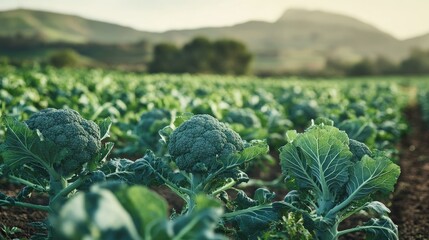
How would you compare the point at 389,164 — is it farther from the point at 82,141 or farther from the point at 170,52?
the point at 170,52

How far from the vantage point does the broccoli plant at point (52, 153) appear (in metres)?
3.30

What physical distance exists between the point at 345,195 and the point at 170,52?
79322 millimetres

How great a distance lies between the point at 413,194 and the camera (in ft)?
23.7

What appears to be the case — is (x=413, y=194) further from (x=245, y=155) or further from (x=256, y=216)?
(x=245, y=155)

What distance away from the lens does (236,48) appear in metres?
89.9

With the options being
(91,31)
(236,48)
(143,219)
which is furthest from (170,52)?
(143,219)

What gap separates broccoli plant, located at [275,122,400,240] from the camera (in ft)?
11.3

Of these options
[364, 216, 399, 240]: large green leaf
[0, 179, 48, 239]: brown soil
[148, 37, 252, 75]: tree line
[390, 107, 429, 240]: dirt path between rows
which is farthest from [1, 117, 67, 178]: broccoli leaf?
[148, 37, 252, 75]: tree line

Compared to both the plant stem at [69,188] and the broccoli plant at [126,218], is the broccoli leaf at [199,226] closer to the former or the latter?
the broccoli plant at [126,218]

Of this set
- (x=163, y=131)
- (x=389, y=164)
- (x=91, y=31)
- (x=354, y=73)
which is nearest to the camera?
(x=389, y=164)

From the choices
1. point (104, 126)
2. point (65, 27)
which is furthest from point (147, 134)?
point (65, 27)

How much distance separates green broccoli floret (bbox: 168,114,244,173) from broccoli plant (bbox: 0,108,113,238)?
542 mm

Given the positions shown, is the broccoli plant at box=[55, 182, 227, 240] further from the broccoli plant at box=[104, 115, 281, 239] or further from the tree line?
the tree line

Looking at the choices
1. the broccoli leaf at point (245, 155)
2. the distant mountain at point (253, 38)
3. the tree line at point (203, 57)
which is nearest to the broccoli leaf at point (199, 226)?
the broccoli leaf at point (245, 155)
